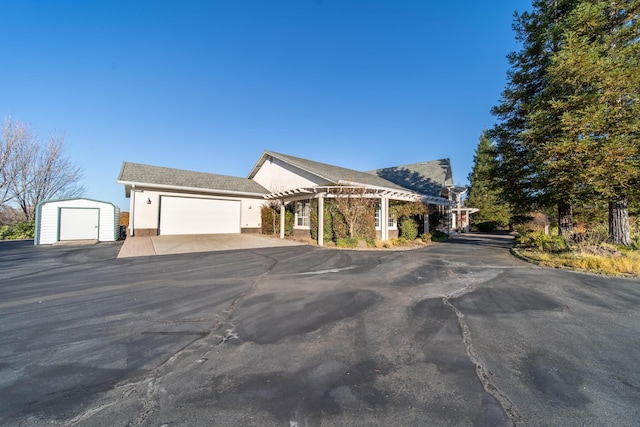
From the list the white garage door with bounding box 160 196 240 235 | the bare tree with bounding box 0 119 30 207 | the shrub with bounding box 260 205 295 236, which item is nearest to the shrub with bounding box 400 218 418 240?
the shrub with bounding box 260 205 295 236

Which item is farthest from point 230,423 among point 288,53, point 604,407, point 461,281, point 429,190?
point 429,190

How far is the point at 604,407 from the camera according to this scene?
2.23m

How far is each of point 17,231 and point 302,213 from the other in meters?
18.8

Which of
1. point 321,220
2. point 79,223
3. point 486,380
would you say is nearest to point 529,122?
point 321,220

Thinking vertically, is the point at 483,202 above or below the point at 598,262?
above

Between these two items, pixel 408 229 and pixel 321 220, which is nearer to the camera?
pixel 321 220

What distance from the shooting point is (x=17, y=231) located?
1720 cm

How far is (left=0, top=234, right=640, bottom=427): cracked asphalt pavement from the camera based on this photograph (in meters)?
2.18

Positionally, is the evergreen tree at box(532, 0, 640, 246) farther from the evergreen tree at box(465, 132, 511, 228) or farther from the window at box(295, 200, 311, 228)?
the evergreen tree at box(465, 132, 511, 228)

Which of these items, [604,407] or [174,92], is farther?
[174,92]

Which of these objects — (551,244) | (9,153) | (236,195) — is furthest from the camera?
(9,153)

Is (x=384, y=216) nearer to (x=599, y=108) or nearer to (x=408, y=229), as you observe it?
(x=408, y=229)

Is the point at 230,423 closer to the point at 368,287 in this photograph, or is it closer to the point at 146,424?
the point at 146,424

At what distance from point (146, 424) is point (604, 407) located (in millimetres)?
3773
